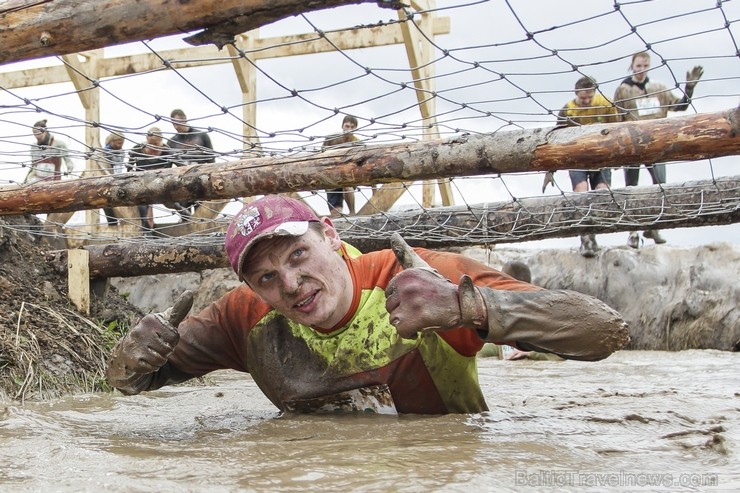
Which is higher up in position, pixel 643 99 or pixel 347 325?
pixel 643 99

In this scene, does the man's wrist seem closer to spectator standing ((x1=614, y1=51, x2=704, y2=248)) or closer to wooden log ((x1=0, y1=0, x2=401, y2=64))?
wooden log ((x1=0, y1=0, x2=401, y2=64))

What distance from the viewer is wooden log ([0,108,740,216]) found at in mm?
3342

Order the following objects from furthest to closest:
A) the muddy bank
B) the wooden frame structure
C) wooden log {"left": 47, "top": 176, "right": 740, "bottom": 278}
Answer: the wooden frame structure
the muddy bank
wooden log {"left": 47, "top": 176, "right": 740, "bottom": 278}

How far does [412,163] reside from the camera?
3.84 meters

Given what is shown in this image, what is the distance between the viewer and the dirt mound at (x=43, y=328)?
468cm

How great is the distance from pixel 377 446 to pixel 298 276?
0.77 m

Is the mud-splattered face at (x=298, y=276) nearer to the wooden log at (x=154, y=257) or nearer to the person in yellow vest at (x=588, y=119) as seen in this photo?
the wooden log at (x=154, y=257)

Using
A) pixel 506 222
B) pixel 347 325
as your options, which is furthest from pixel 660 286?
pixel 347 325

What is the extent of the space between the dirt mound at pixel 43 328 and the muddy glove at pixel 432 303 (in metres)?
2.73

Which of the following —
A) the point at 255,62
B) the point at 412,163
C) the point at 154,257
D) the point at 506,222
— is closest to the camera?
the point at 412,163

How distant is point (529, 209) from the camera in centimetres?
604

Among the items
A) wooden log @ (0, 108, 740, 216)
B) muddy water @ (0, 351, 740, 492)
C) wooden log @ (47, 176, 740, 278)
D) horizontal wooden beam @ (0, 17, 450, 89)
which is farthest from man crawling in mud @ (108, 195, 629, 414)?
horizontal wooden beam @ (0, 17, 450, 89)

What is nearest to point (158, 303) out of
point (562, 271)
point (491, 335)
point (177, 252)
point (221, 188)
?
point (177, 252)

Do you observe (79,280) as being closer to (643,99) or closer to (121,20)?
(121,20)
